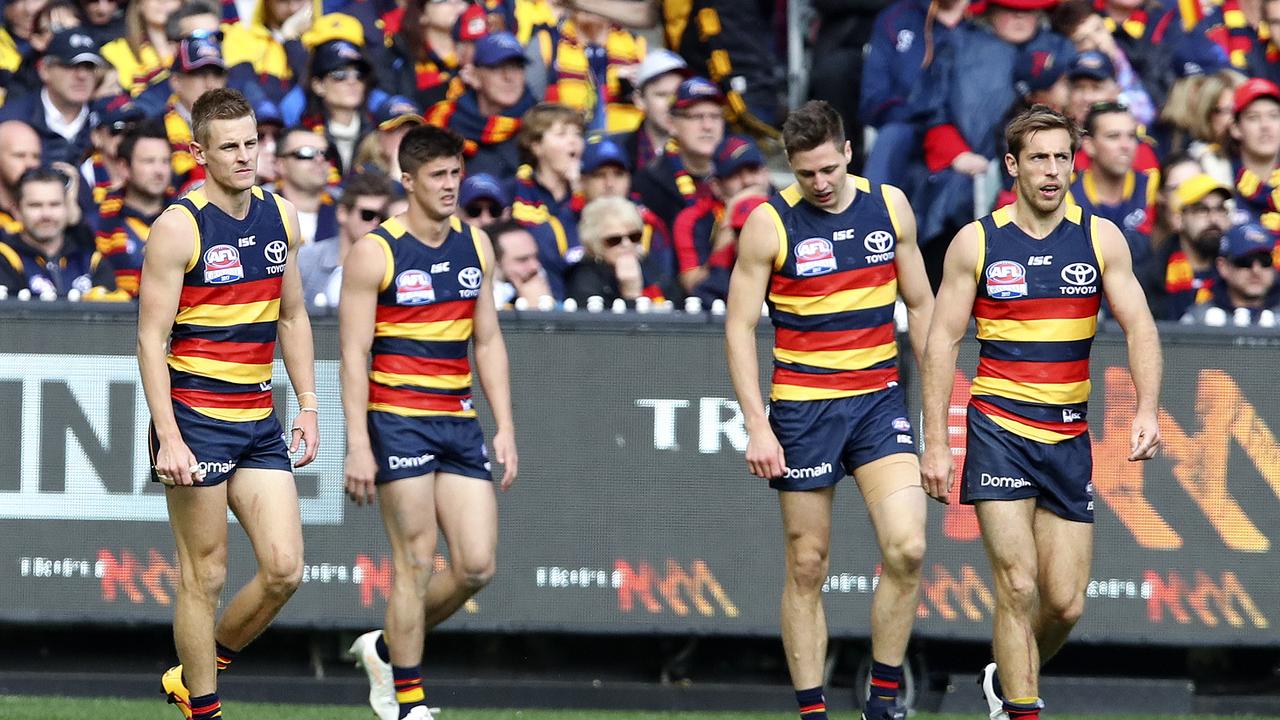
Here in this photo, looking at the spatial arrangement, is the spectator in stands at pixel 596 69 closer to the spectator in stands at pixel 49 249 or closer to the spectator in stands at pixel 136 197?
the spectator in stands at pixel 136 197

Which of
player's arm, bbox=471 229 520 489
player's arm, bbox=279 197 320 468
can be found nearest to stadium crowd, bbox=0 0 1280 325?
player's arm, bbox=471 229 520 489

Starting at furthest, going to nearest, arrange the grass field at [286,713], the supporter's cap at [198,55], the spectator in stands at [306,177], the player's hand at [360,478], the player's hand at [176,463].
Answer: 1. the supporter's cap at [198,55]
2. the spectator in stands at [306,177]
3. the grass field at [286,713]
4. the player's hand at [360,478]
5. the player's hand at [176,463]

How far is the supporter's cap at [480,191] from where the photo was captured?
1097cm

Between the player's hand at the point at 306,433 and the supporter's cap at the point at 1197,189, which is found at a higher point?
the supporter's cap at the point at 1197,189

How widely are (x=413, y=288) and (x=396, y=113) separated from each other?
3448 millimetres

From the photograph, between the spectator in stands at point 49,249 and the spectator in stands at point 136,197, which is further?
the spectator in stands at point 136,197

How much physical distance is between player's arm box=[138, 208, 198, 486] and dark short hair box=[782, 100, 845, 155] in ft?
7.55

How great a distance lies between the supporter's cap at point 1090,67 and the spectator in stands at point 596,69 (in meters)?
2.68

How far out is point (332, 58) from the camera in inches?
477

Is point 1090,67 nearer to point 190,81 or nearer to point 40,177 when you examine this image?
point 190,81

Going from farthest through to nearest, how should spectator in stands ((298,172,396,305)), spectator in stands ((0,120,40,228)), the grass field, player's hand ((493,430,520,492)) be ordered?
spectator in stands ((0,120,40,228)) < spectator in stands ((298,172,396,305)) < the grass field < player's hand ((493,430,520,492))

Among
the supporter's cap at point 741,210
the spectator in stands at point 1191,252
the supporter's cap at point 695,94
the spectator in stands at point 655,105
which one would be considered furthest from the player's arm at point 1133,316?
the spectator in stands at point 655,105

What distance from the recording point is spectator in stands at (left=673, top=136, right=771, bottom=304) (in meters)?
11.0

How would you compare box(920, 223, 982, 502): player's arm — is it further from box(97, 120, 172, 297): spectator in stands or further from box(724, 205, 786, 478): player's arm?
box(97, 120, 172, 297): spectator in stands
